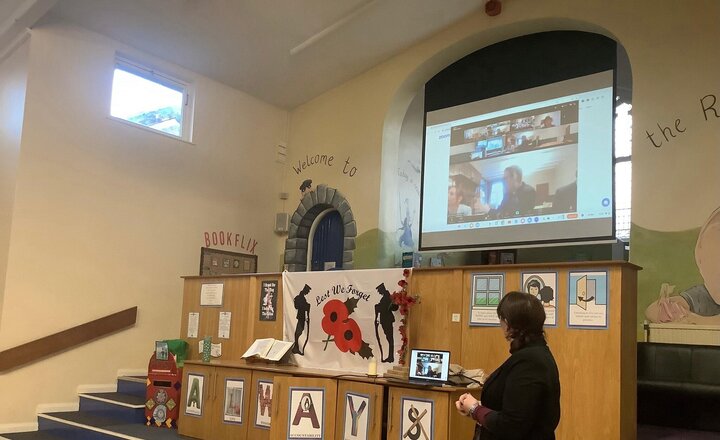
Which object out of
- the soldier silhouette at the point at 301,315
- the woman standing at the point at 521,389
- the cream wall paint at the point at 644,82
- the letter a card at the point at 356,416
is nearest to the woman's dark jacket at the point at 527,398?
the woman standing at the point at 521,389

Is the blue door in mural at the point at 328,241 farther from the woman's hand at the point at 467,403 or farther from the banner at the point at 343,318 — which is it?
the woman's hand at the point at 467,403

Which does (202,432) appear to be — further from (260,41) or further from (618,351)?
(260,41)

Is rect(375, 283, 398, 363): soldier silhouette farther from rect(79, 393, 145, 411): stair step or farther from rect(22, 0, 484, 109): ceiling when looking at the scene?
rect(22, 0, 484, 109): ceiling

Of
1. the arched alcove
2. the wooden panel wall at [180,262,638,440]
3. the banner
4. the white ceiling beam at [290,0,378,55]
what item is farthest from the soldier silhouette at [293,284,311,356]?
the white ceiling beam at [290,0,378,55]

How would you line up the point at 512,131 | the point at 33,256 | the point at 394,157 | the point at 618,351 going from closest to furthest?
the point at 618,351
the point at 33,256
the point at 512,131
the point at 394,157

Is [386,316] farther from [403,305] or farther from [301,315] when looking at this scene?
[301,315]

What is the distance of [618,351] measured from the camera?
3.81 meters

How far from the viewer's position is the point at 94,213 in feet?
20.9

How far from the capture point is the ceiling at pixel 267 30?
641 cm

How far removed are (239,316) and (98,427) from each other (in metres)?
1.49

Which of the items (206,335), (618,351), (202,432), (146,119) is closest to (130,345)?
(206,335)

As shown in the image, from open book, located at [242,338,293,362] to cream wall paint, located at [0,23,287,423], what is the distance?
72.0 inches

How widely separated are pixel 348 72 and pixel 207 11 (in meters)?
2.00

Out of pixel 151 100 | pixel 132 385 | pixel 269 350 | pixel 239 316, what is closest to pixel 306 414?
pixel 269 350
